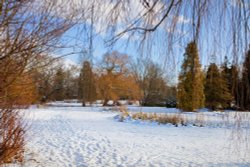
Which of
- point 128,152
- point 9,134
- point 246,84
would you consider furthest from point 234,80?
point 128,152

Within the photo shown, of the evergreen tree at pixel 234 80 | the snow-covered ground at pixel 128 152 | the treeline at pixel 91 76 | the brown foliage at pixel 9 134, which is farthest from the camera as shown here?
the snow-covered ground at pixel 128 152

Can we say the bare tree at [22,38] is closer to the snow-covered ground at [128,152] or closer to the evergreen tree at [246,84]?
the evergreen tree at [246,84]

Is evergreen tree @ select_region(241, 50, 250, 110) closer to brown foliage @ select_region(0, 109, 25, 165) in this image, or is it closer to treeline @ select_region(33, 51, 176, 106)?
treeline @ select_region(33, 51, 176, 106)

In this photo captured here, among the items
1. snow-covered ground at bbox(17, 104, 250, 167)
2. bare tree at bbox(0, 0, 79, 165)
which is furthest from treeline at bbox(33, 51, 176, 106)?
snow-covered ground at bbox(17, 104, 250, 167)

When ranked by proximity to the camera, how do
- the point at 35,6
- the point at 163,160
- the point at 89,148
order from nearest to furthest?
1. the point at 35,6
2. the point at 163,160
3. the point at 89,148

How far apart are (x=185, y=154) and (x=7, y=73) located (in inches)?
189

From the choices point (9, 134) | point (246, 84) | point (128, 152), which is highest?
point (246, 84)

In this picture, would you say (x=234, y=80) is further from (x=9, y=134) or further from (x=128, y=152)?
(x=128, y=152)

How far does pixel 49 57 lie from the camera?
8.73 feet

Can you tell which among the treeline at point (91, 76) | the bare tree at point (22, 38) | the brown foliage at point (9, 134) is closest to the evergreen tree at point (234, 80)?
the treeline at point (91, 76)

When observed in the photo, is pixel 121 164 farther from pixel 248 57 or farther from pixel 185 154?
pixel 248 57

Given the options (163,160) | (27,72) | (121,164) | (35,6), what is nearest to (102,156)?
(121,164)

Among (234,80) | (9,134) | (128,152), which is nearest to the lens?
(234,80)

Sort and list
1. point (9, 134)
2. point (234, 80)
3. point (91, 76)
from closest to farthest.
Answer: point (234, 80) < point (91, 76) < point (9, 134)
